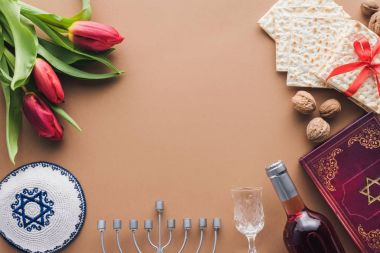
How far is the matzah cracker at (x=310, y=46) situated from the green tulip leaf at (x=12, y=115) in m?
0.72

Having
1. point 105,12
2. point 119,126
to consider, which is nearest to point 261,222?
point 119,126

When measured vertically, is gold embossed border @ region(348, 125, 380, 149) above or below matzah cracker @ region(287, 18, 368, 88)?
below

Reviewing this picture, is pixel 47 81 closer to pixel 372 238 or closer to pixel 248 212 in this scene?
pixel 248 212

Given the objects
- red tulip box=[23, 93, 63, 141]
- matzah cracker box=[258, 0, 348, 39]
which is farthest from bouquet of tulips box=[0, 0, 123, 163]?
matzah cracker box=[258, 0, 348, 39]

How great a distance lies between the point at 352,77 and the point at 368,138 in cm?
16

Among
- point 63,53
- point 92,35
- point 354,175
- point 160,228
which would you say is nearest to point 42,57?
point 63,53

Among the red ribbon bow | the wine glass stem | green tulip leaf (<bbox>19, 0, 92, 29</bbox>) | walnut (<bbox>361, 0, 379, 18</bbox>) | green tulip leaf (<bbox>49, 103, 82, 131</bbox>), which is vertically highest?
green tulip leaf (<bbox>19, 0, 92, 29</bbox>)

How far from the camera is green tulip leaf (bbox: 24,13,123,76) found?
1.36m

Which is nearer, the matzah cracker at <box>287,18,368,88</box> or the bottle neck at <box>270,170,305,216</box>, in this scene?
the bottle neck at <box>270,170,305,216</box>

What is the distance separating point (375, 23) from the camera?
1361 millimetres

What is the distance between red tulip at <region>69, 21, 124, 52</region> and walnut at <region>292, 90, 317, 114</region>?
497mm

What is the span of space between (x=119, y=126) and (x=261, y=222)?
18.0 inches

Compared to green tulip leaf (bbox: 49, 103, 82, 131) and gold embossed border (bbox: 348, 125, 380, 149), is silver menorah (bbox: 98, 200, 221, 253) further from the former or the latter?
gold embossed border (bbox: 348, 125, 380, 149)

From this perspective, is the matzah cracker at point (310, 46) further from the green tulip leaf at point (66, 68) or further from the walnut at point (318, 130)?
the green tulip leaf at point (66, 68)
